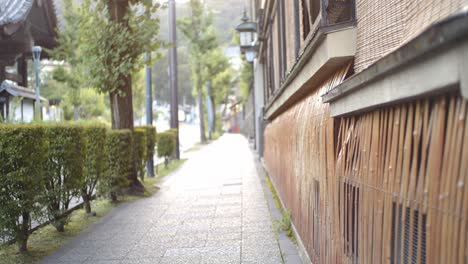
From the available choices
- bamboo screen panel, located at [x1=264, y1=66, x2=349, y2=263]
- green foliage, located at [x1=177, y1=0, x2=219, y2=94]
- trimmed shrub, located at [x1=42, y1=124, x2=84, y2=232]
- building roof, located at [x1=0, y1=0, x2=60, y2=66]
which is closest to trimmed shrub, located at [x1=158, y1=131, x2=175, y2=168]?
building roof, located at [x1=0, y1=0, x2=60, y2=66]

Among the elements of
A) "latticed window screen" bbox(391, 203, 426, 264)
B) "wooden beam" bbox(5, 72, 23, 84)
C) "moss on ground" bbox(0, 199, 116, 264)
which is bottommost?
"moss on ground" bbox(0, 199, 116, 264)

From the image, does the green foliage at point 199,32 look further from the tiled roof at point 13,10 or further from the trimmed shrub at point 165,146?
the tiled roof at point 13,10

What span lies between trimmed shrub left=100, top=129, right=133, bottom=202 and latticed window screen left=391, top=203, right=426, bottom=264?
743cm

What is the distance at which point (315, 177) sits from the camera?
454cm

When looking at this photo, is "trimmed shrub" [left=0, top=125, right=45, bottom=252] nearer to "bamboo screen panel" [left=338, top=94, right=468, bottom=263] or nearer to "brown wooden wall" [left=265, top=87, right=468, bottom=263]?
"brown wooden wall" [left=265, top=87, right=468, bottom=263]

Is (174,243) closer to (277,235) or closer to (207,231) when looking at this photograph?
(207,231)

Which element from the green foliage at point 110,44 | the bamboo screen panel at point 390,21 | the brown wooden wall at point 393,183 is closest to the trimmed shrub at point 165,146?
the green foliage at point 110,44

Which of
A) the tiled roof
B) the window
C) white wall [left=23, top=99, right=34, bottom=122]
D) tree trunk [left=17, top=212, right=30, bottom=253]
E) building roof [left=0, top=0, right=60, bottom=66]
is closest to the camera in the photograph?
the window

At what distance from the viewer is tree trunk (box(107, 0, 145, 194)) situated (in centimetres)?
1102

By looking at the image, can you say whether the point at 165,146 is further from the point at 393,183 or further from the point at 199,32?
the point at 199,32

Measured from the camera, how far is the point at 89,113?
108ft

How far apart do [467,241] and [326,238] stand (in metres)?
2.50

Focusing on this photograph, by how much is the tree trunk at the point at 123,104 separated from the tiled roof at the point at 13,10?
2117 millimetres

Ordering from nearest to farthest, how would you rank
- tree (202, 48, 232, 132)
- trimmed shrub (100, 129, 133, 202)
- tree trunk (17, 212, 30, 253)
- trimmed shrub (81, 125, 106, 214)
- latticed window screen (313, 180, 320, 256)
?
latticed window screen (313, 180, 320, 256)
tree trunk (17, 212, 30, 253)
trimmed shrub (81, 125, 106, 214)
trimmed shrub (100, 129, 133, 202)
tree (202, 48, 232, 132)
